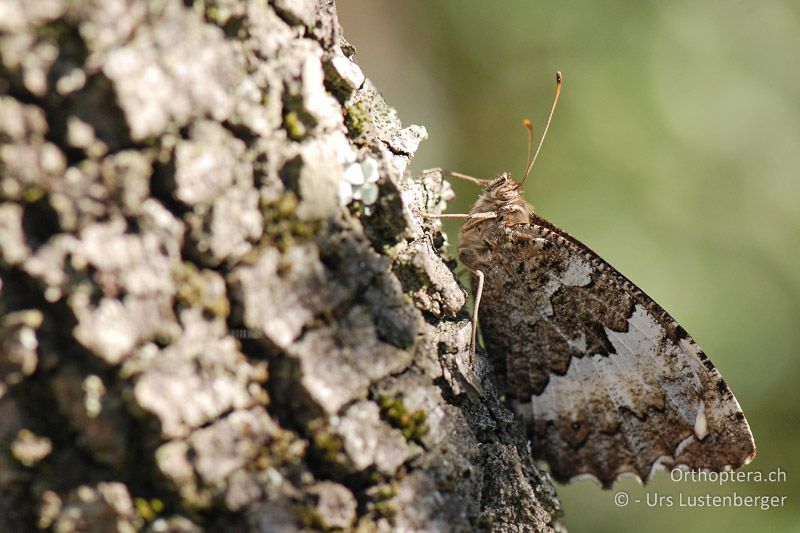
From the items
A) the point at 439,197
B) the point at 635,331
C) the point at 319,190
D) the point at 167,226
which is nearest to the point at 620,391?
the point at 635,331

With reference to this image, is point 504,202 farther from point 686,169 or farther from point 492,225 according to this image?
point 686,169

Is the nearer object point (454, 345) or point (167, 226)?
point (167, 226)

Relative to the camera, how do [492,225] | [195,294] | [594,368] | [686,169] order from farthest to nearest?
[686,169]
[492,225]
[594,368]
[195,294]

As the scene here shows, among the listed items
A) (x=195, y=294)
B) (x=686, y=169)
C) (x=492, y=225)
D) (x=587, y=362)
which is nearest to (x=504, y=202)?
(x=492, y=225)

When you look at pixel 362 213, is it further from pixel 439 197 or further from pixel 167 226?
pixel 439 197

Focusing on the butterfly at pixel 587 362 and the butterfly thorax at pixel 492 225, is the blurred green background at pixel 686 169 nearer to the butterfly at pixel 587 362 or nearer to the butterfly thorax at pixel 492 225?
the butterfly thorax at pixel 492 225

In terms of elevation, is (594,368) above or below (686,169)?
below
